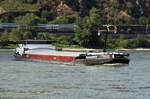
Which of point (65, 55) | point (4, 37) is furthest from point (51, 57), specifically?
point (4, 37)

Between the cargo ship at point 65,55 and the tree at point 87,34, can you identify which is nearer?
the cargo ship at point 65,55

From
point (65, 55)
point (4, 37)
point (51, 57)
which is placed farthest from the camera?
point (4, 37)

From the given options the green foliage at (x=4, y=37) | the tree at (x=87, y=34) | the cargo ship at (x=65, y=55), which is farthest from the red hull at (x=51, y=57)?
the green foliage at (x=4, y=37)

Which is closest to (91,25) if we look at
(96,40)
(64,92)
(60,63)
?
(96,40)

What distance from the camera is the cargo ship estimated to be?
248 ft

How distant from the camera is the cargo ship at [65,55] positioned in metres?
75.6

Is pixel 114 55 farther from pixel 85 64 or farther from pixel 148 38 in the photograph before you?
pixel 148 38

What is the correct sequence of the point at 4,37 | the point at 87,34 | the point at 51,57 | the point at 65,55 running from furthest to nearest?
the point at 4,37, the point at 87,34, the point at 51,57, the point at 65,55

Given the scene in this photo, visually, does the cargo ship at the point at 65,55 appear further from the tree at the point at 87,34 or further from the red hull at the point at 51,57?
the tree at the point at 87,34

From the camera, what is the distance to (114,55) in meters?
74.8

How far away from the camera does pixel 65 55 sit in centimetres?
8500

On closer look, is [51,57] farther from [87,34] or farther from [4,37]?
[4,37]

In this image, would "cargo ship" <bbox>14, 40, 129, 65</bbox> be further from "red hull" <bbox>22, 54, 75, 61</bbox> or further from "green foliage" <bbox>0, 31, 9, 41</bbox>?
"green foliage" <bbox>0, 31, 9, 41</bbox>

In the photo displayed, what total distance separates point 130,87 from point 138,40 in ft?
441
